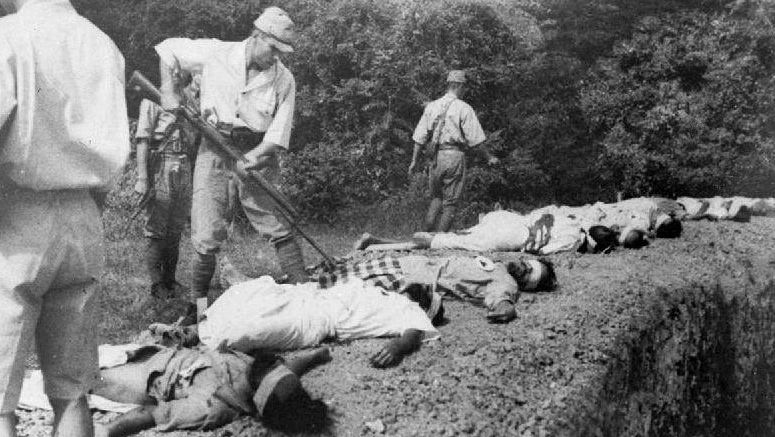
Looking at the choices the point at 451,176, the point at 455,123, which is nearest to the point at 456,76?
the point at 455,123

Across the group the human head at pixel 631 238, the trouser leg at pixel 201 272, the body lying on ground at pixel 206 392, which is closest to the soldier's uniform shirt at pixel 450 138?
the human head at pixel 631 238

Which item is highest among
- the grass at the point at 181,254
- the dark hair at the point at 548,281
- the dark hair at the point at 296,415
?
the dark hair at the point at 296,415

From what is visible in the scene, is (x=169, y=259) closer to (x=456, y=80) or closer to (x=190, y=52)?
(x=190, y=52)

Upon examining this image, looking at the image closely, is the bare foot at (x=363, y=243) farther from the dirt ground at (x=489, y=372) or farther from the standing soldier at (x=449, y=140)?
the standing soldier at (x=449, y=140)

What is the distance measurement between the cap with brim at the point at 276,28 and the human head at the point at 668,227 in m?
4.89

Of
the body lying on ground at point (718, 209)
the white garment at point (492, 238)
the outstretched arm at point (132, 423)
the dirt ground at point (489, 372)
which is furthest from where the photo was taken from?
the body lying on ground at point (718, 209)

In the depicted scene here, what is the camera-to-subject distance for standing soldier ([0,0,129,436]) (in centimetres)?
262

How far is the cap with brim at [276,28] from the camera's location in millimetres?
5473

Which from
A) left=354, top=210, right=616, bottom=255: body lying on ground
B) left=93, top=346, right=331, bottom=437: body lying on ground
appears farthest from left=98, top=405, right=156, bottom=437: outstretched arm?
left=354, top=210, right=616, bottom=255: body lying on ground

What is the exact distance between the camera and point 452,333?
4836 millimetres

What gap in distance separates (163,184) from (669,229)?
5130mm

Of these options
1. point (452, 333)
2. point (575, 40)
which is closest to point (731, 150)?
point (575, 40)

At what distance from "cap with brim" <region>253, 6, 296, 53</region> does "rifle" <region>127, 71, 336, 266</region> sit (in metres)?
0.67

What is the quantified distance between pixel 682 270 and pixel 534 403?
12.0 feet
